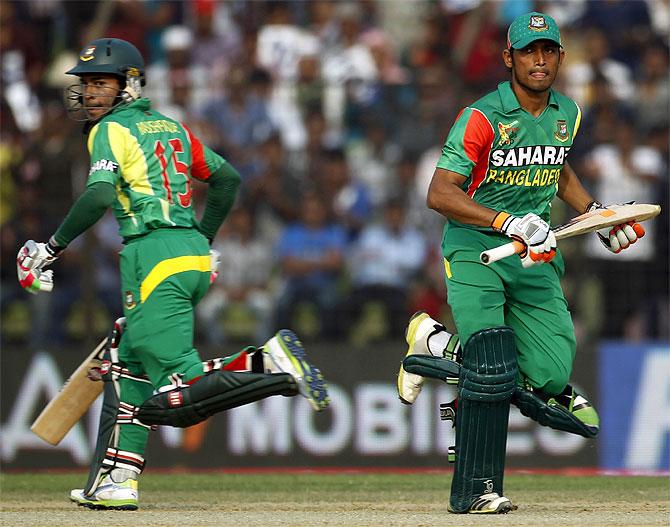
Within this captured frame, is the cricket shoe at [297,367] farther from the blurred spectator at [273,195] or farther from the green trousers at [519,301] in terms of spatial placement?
the blurred spectator at [273,195]

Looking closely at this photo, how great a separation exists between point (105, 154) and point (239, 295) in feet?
15.9

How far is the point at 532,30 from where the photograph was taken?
21.5 ft

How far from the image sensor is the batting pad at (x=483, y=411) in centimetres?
644

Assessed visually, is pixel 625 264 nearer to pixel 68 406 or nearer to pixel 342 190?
pixel 342 190

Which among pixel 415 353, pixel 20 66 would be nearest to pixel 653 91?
pixel 20 66

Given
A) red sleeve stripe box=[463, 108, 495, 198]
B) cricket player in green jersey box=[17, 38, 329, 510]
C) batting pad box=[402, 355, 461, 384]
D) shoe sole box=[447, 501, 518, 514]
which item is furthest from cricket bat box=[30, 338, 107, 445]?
red sleeve stripe box=[463, 108, 495, 198]

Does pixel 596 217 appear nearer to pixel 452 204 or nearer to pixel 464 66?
pixel 452 204

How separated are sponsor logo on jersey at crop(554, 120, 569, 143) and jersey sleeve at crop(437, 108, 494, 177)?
39 centimetres

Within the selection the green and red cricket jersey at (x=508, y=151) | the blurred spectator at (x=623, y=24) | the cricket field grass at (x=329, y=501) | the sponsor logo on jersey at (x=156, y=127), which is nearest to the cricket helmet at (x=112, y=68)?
the sponsor logo on jersey at (x=156, y=127)

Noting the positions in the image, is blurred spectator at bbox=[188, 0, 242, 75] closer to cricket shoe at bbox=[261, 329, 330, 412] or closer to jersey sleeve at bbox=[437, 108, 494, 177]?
cricket shoe at bbox=[261, 329, 330, 412]

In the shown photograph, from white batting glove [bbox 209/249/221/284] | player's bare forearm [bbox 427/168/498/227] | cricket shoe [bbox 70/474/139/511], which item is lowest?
cricket shoe [bbox 70/474/139/511]

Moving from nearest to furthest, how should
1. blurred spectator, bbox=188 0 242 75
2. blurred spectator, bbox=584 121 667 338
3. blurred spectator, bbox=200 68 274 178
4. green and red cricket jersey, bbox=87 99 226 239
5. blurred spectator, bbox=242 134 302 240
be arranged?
green and red cricket jersey, bbox=87 99 226 239 → blurred spectator, bbox=584 121 667 338 → blurred spectator, bbox=242 134 302 240 → blurred spectator, bbox=200 68 274 178 → blurred spectator, bbox=188 0 242 75

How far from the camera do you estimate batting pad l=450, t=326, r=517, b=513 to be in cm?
644

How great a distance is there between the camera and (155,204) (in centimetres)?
710
